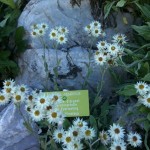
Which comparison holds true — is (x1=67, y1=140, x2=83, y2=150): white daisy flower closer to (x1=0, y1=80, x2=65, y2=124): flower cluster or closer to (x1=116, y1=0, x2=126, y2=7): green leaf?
(x1=0, y1=80, x2=65, y2=124): flower cluster

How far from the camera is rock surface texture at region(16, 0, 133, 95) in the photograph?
269 cm

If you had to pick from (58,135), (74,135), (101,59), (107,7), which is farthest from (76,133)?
(107,7)

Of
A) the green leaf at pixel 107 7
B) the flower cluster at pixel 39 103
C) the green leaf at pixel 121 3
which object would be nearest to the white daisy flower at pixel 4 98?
the flower cluster at pixel 39 103

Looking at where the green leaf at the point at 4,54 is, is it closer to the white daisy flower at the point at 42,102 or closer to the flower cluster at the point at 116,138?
the white daisy flower at the point at 42,102

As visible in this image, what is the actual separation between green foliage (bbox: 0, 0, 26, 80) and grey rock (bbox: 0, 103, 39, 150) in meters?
0.56

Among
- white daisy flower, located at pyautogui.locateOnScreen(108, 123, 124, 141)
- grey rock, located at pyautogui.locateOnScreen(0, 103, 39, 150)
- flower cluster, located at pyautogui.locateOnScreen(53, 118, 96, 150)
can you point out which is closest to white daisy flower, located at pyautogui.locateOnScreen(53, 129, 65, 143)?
flower cluster, located at pyautogui.locateOnScreen(53, 118, 96, 150)

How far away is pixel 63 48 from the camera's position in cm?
275

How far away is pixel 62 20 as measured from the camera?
9.37 ft

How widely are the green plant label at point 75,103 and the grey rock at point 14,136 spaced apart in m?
0.28

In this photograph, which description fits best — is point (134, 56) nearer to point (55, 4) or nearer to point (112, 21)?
point (112, 21)

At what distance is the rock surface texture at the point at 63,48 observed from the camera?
2691 mm

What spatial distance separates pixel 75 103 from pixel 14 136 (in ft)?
1.40

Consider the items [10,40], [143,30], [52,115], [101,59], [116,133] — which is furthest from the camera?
[10,40]

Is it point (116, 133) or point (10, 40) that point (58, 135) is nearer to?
point (116, 133)
